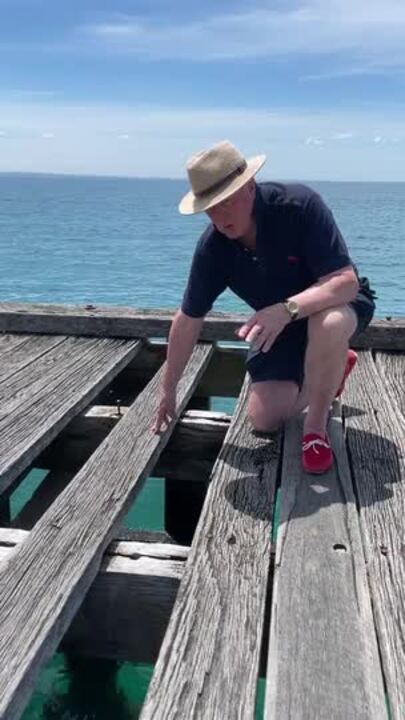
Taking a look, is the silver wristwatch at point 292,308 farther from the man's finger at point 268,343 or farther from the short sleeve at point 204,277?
the short sleeve at point 204,277

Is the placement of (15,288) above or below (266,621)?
below

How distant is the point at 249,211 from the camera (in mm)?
3221

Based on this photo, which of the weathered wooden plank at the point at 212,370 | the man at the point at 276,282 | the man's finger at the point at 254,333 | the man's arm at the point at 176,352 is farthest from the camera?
the weathered wooden plank at the point at 212,370

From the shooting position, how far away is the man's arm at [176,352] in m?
3.53

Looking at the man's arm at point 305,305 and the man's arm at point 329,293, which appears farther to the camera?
the man's arm at point 329,293

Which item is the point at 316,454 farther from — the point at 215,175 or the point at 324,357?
the point at 215,175

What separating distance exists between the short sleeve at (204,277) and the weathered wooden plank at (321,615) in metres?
0.84

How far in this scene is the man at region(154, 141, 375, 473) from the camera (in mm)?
3084

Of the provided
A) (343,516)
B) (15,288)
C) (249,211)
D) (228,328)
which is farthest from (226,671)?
(15,288)

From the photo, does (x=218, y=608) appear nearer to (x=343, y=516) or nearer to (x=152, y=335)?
(x=343, y=516)

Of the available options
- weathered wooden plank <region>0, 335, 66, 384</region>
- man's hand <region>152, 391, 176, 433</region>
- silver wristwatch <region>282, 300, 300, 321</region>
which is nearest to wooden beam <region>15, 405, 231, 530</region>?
man's hand <region>152, 391, 176, 433</region>

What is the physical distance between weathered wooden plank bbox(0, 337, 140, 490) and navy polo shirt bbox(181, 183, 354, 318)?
80 cm

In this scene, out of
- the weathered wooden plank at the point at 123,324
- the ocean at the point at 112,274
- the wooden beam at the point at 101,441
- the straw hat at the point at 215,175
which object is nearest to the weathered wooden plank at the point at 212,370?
the weathered wooden plank at the point at 123,324

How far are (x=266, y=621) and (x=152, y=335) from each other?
319 centimetres
